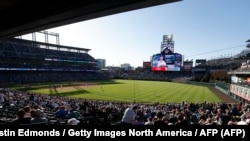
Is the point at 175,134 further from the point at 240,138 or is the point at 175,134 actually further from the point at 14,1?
the point at 14,1

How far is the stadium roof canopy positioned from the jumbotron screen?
212ft

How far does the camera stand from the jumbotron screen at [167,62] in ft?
232

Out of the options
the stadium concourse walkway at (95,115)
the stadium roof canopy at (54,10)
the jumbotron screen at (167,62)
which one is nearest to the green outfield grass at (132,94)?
the stadium concourse walkway at (95,115)

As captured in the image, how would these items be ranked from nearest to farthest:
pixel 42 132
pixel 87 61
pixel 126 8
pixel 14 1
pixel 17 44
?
pixel 42 132, pixel 126 8, pixel 14 1, pixel 17 44, pixel 87 61

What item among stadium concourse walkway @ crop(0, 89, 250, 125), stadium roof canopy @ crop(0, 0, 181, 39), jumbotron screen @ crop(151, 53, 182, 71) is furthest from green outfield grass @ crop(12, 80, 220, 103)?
stadium roof canopy @ crop(0, 0, 181, 39)

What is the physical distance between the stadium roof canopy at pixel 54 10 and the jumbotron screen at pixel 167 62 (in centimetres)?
6447

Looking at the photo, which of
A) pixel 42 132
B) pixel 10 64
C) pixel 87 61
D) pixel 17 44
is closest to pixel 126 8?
pixel 42 132

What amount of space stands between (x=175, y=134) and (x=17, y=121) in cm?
407

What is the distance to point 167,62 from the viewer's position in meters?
71.7

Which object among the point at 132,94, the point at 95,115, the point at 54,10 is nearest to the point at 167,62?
the point at 132,94

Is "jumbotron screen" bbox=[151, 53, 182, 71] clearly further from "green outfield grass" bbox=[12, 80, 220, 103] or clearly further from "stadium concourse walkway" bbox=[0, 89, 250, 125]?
"stadium concourse walkway" bbox=[0, 89, 250, 125]

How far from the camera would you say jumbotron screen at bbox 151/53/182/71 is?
70.6m

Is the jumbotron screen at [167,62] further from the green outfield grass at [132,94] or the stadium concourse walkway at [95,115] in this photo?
the stadium concourse walkway at [95,115]

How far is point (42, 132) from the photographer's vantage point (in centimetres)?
440
